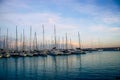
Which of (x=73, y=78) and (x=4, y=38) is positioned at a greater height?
(x=4, y=38)

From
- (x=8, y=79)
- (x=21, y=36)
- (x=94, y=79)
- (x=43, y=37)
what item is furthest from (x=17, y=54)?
(x=94, y=79)

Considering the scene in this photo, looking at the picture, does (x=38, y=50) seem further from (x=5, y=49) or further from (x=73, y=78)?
(x=73, y=78)

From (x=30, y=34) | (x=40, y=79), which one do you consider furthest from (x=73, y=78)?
(x=30, y=34)

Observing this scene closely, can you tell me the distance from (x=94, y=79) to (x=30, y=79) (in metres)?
10.5

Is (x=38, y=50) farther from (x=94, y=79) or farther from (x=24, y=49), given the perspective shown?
(x=94, y=79)

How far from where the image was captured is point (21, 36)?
87938mm

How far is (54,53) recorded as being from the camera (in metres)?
102

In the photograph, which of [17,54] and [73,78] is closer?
[73,78]

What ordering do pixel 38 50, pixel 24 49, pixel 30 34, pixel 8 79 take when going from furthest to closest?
pixel 38 50, pixel 24 49, pixel 30 34, pixel 8 79

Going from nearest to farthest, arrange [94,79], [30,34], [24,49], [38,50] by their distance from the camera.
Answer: [94,79] < [30,34] < [24,49] < [38,50]

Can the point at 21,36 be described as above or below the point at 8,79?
above

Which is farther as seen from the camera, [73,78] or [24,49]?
[24,49]

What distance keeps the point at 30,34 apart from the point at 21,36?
5.43 m

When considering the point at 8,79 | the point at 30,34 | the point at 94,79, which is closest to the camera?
the point at 94,79
